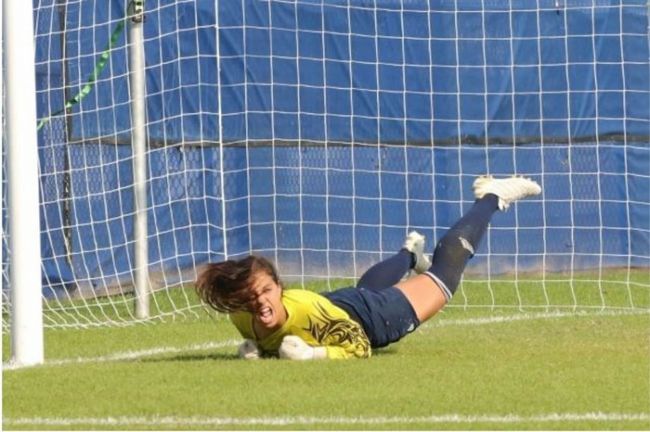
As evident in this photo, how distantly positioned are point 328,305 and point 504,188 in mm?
1926

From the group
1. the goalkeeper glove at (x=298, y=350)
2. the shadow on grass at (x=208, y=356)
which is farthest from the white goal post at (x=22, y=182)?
the goalkeeper glove at (x=298, y=350)

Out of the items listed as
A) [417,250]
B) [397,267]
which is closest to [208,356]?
[397,267]

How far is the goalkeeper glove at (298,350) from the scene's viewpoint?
29.1 feet

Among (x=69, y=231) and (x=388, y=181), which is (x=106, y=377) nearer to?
(x=69, y=231)

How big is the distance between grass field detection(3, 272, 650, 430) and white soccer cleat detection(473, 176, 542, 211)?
865 mm

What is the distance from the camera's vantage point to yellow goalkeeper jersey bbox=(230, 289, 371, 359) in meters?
8.91

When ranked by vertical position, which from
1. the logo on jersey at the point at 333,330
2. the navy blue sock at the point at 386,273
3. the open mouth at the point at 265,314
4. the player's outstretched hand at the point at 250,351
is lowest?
the player's outstretched hand at the point at 250,351

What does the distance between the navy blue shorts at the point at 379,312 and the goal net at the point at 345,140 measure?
4492 mm

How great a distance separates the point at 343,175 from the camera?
581 inches

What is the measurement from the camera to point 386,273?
32.5 feet

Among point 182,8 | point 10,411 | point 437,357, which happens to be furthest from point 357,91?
point 10,411

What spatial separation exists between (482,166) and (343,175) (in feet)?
4.41

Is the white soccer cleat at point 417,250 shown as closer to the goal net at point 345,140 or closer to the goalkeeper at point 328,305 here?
the goalkeeper at point 328,305

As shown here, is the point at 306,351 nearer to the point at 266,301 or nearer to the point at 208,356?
the point at 266,301
